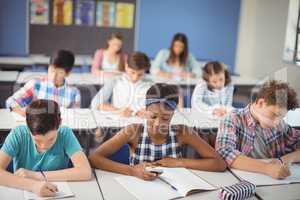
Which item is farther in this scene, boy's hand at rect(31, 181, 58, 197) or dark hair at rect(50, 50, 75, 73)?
dark hair at rect(50, 50, 75, 73)

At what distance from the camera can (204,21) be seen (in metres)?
6.65

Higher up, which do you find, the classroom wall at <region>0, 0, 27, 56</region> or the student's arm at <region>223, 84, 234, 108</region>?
the classroom wall at <region>0, 0, 27, 56</region>

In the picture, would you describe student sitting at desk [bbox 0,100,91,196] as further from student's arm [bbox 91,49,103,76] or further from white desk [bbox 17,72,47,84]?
student's arm [bbox 91,49,103,76]

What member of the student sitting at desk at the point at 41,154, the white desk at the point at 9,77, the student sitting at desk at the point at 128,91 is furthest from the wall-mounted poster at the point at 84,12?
the student sitting at desk at the point at 41,154

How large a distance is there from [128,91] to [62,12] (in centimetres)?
291

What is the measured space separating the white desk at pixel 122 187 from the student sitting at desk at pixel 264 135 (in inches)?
6.2

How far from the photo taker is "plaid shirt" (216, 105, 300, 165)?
236cm

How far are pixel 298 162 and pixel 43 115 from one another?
4.94 feet

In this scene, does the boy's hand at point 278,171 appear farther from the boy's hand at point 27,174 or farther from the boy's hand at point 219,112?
the boy's hand at point 219,112

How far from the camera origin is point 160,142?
7.54ft

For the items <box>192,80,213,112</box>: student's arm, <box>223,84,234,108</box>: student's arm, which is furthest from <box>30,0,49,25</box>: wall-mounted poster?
<box>223,84,234,108</box>: student's arm

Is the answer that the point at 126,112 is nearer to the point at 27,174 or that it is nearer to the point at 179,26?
the point at 27,174

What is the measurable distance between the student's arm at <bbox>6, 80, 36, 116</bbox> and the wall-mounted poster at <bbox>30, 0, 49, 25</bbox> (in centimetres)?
301

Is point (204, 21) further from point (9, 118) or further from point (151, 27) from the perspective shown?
point (9, 118)
